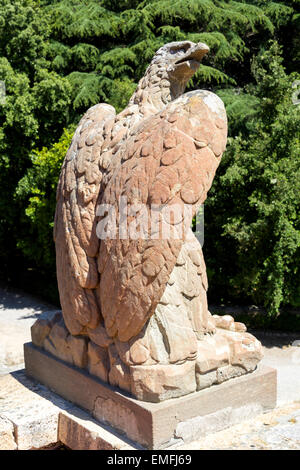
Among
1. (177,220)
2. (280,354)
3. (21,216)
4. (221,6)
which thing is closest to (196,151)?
(177,220)

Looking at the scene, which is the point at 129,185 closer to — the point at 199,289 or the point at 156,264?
the point at 156,264

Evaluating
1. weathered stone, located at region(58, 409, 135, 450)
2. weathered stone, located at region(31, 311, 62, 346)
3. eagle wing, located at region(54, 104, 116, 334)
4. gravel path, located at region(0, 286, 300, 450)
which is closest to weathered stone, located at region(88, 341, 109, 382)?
eagle wing, located at region(54, 104, 116, 334)

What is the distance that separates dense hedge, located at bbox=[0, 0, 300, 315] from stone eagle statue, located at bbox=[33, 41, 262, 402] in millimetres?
3844

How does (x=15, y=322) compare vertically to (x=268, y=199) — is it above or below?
below

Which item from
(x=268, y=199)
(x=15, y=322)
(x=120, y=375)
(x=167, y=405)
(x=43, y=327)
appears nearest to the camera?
(x=167, y=405)

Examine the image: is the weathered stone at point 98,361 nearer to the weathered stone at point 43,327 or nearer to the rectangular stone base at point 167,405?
the rectangular stone base at point 167,405

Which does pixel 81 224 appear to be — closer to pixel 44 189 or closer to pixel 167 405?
pixel 167 405

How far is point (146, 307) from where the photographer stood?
3305mm

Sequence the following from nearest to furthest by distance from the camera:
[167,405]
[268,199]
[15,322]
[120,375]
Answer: [167,405]
[120,375]
[268,199]
[15,322]

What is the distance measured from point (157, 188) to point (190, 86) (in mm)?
8534

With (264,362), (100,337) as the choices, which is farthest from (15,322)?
(100,337)

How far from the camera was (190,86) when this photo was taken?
11.2 metres

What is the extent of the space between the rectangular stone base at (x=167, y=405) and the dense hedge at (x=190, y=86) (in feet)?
12.4

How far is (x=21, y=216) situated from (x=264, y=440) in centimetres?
773
